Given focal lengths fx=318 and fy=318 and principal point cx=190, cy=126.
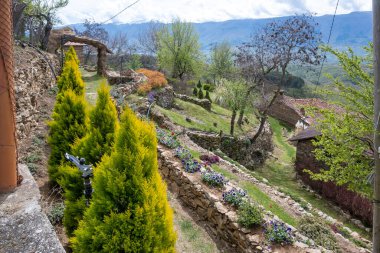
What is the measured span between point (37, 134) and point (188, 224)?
5431 mm

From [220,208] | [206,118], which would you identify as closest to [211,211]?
[220,208]

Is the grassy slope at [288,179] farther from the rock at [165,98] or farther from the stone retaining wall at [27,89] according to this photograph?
the stone retaining wall at [27,89]

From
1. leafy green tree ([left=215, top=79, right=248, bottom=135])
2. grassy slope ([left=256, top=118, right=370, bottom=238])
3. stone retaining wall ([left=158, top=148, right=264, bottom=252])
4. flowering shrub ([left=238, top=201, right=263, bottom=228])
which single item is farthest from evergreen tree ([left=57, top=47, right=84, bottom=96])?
leafy green tree ([left=215, top=79, right=248, bottom=135])

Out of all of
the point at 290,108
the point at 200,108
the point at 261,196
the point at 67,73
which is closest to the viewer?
the point at 67,73

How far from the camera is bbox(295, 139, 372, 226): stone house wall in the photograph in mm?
13773

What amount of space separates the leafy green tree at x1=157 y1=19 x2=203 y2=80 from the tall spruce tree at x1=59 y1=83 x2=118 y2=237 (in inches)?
1431

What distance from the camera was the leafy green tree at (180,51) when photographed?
41906 mm

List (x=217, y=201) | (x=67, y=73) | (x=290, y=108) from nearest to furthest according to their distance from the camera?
(x=217, y=201), (x=67, y=73), (x=290, y=108)

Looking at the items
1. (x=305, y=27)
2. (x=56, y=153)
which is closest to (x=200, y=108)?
(x=305, y=27)

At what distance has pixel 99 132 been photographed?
619 cm

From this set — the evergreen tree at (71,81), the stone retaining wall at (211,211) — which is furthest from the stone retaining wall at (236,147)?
the evergreen tree at (71,81)

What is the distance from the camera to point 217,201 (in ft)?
25.9

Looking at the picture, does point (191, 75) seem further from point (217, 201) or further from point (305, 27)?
point (217, 201)

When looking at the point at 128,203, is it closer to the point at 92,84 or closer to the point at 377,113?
the point at 377,113
